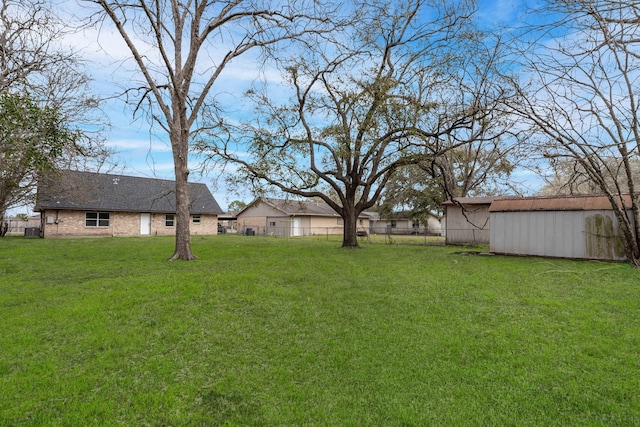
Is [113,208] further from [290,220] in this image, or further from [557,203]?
[557,203]

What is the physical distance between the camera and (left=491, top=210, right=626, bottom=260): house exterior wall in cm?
1166

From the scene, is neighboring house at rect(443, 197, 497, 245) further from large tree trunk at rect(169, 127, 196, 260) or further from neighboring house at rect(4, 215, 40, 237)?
neighboring house at rect(4, 215, 40, 237)

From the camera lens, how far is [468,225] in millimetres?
20828

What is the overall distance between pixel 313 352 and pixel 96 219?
89.8 feet

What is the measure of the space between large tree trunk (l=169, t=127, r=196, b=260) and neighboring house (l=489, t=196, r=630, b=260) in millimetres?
12064

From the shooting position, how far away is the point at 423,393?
3.28 metres

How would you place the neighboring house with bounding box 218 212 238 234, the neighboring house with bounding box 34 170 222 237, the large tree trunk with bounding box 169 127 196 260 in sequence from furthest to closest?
the neighboring house with bounding box 218 212 238 234
the neighboring house with bounding box 34 170 222 237
the large tree trunk with bounding box 169 127 196 260

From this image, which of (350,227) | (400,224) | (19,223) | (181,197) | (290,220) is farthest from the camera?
(400,224)

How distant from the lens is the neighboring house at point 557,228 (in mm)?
11688

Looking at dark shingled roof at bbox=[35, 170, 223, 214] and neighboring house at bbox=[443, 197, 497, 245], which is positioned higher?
dark shingled roof at bbox=[35, 170, 223, 214]

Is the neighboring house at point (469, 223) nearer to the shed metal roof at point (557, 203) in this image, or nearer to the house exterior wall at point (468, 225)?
the house exterior wall at point (468, 225)

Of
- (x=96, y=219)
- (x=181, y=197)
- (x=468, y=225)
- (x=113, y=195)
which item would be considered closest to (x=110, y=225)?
(x=96, y=219)

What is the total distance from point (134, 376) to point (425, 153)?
13776 millimetres

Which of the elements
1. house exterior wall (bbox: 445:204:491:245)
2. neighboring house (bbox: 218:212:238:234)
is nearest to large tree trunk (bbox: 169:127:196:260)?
house exterior wall (bbox: 445:204:491:245)
